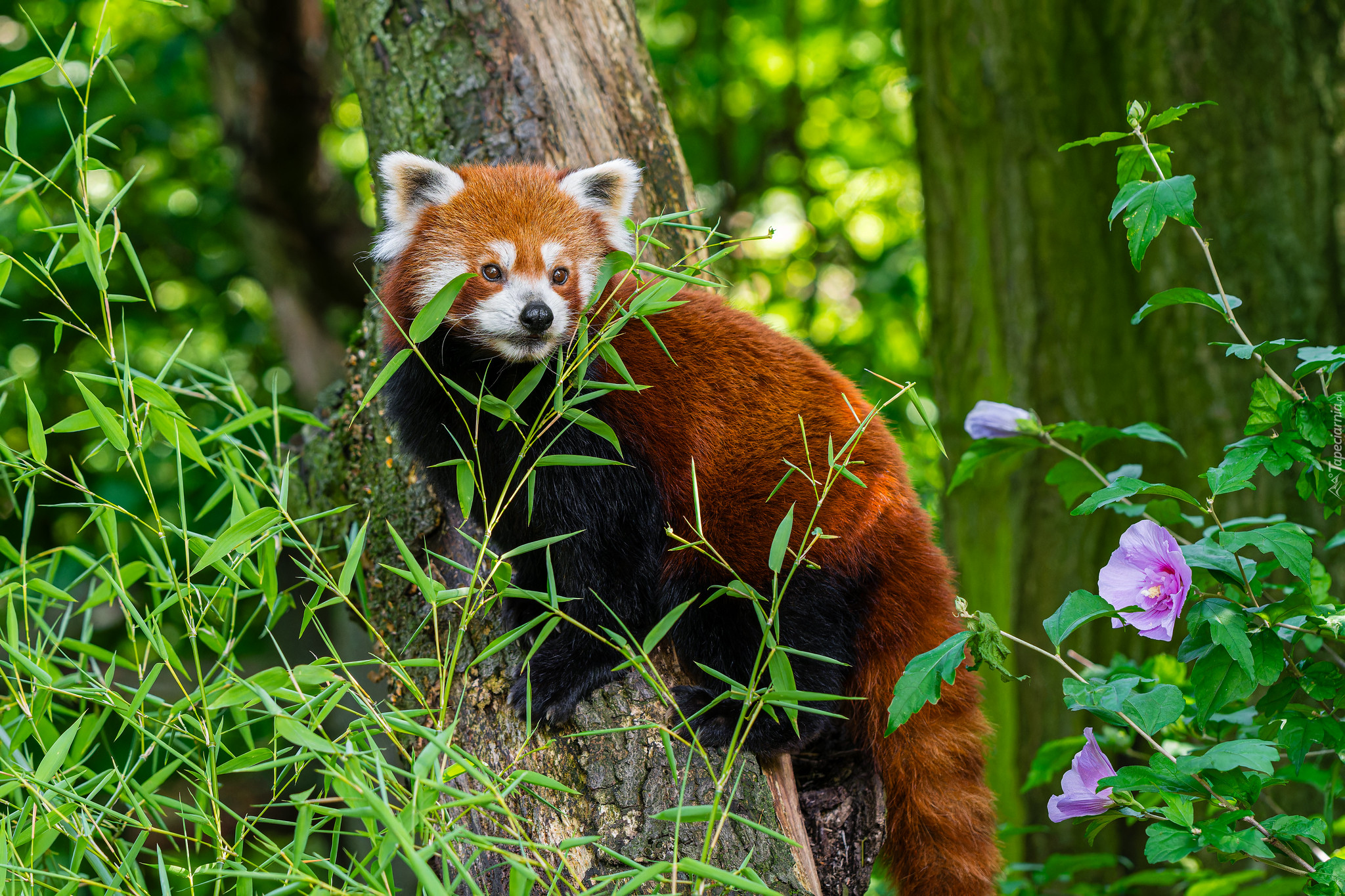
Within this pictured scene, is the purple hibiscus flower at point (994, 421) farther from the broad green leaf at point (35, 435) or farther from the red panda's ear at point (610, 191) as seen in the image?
the broad green leaf at point (35, 435)

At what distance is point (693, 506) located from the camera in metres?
2.48

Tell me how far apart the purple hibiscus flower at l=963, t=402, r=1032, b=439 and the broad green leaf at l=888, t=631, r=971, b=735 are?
29.3 inches

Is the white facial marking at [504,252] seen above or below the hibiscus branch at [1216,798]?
above

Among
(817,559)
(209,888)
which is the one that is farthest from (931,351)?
(209,888)

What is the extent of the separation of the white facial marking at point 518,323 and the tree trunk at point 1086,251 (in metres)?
2.02

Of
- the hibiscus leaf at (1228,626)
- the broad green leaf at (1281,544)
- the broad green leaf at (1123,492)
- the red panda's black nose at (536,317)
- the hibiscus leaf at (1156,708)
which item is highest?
the red panda's black nose at (536,317)

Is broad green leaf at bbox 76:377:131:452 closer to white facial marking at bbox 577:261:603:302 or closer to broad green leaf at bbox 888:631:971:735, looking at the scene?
white facial marking at bbox 577:261:603:302

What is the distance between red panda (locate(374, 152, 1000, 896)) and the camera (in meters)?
2.37

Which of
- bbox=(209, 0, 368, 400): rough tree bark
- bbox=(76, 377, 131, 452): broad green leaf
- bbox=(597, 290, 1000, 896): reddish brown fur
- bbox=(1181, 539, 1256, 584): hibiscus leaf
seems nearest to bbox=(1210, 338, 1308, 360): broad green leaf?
bbox=(1181, 539, 1256, 584): hibiscus leaf

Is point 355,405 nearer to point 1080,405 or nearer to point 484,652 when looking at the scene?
point 484,652

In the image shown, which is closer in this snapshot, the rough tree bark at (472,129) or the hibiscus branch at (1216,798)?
the hibiscus branch at (1216,798)

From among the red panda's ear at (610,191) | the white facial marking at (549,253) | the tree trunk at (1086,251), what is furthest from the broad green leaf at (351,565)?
the tree trunk at (1086,251)

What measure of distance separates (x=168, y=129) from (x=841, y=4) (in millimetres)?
4747

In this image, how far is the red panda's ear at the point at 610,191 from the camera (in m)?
2.59
